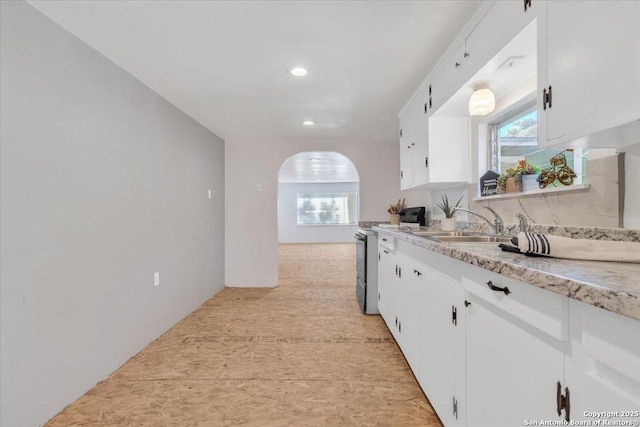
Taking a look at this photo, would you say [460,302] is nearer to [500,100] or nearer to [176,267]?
[500,100]

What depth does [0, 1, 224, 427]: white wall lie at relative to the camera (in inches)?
58.1

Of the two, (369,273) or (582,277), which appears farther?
(369,273)

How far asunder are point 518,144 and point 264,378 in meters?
2.38

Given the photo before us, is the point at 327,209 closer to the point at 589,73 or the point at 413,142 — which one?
the point at 413,142

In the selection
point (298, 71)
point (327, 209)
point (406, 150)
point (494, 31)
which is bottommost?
point (327, 209)

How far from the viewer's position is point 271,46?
197 centimetres

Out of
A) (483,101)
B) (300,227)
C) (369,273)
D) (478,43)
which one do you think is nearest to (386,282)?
(369,273)

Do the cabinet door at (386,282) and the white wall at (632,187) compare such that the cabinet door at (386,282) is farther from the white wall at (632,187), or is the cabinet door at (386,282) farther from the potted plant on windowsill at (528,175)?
the white wall at (632,187)

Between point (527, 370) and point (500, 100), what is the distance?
190 centimetres

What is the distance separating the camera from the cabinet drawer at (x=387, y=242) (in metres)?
2.53

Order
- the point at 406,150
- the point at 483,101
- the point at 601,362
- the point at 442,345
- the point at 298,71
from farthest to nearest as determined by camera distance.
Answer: the point at 406,150 < the point at 298,71 < the point at 483,101 < the point at 442,345 < the point at 601,362

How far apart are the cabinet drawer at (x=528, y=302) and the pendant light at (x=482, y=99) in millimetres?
1127

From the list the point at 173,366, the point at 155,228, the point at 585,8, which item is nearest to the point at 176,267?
the point at 155,228

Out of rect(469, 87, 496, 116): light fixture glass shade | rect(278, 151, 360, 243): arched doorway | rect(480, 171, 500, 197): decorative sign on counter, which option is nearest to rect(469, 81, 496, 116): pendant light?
rect(469, 87, 496, 116): light fixture glass shade
